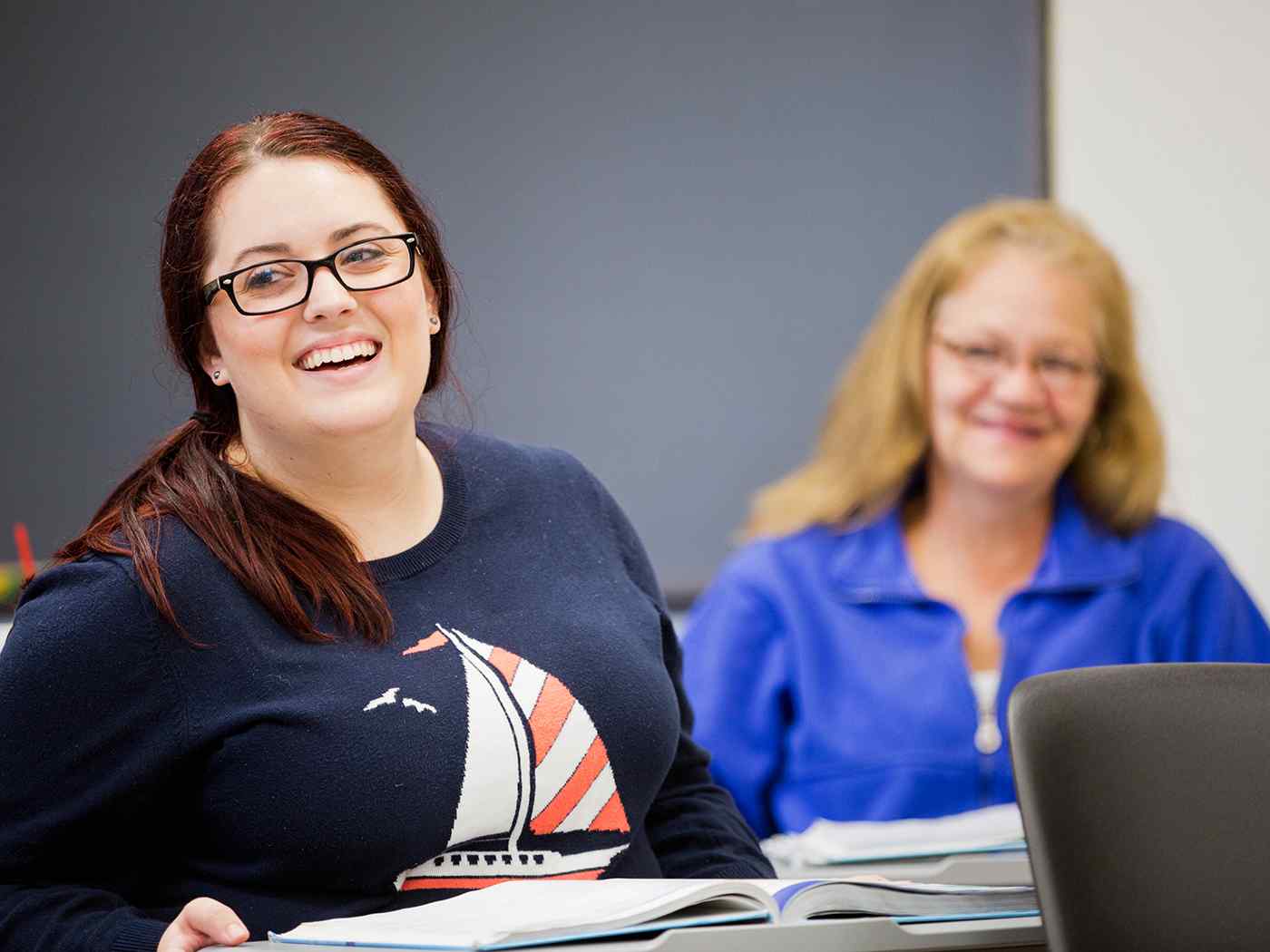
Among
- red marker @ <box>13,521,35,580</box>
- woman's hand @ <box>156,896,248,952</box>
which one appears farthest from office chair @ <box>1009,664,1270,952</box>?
red marker @ <box>13,521,35,580</box>

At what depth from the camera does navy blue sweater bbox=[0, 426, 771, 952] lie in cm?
125

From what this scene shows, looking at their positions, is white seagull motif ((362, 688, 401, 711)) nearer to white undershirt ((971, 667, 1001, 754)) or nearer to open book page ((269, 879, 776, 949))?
open book page ((269, 879, 776, 949))

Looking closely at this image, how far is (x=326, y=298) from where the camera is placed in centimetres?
136

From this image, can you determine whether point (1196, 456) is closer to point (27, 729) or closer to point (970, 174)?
point (970, 174)

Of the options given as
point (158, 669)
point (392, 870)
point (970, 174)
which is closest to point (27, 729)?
point (158, 669)

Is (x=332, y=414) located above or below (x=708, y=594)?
above

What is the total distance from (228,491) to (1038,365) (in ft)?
4.76

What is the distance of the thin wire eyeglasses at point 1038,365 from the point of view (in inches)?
94.4

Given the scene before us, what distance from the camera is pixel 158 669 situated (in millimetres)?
1271

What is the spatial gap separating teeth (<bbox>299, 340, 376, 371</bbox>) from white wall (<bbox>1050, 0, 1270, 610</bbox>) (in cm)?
201

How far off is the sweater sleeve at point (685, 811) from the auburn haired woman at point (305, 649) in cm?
1

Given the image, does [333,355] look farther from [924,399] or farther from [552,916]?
[924,399]

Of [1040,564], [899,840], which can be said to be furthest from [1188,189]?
[899,840]

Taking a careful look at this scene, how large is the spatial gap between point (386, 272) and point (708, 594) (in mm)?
1168
